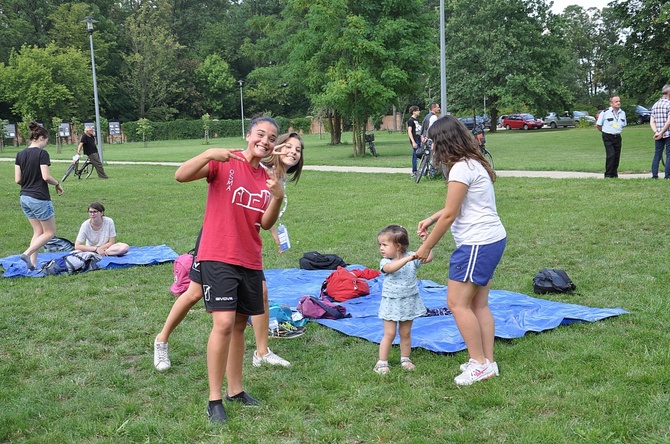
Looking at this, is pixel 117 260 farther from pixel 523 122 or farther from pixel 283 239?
pixel 523 122

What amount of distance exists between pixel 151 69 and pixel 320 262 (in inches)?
2665

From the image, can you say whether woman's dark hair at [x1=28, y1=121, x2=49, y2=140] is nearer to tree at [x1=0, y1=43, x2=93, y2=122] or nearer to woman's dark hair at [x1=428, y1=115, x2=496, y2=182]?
woman's dark hair at [x1=428, y1=115, x2=496, y2=182]

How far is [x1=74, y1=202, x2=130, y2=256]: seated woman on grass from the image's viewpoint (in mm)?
8703

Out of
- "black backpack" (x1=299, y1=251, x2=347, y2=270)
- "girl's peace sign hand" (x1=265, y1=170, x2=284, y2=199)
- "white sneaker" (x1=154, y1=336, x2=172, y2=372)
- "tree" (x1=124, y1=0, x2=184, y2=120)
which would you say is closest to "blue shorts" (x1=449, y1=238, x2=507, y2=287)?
"girl's peace sign hand" (x1=265, y1=170, x2=284, y2=199)

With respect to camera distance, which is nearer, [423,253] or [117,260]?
[423,253]

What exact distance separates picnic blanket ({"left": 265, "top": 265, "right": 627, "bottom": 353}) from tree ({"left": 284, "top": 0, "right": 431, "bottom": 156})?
20330 mm

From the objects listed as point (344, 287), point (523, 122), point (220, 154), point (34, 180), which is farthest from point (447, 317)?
point (523, 122)

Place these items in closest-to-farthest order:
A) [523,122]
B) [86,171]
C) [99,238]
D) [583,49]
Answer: [99,238]
[86,171]
[523,122]
[583,49]

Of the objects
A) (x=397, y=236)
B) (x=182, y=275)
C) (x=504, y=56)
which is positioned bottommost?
(x=182, y=275)

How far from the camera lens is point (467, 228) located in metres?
4.18

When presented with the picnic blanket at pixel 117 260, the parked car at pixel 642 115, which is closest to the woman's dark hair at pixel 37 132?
the picnic blanket at pixel 117 260

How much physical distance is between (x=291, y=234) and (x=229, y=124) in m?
62.0

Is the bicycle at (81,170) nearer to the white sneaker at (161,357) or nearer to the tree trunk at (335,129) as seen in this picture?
the white sneaker at (161,357)

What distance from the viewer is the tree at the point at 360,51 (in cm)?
2617
